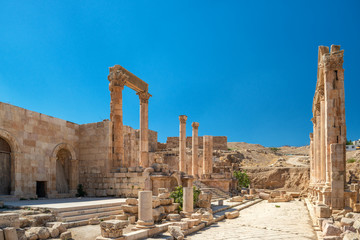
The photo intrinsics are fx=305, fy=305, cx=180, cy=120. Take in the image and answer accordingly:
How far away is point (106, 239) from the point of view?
25.5 feet

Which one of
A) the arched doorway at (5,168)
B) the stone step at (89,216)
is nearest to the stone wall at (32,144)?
the arched doorway at (5,168)

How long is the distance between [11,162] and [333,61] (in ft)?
51.1

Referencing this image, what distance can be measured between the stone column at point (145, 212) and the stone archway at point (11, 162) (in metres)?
7.08

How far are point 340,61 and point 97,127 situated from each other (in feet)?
42.8

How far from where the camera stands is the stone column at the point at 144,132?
19.5 m

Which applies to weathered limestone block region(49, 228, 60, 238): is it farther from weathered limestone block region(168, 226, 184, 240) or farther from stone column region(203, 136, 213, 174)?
stone column region(203, 136, 213, 174)

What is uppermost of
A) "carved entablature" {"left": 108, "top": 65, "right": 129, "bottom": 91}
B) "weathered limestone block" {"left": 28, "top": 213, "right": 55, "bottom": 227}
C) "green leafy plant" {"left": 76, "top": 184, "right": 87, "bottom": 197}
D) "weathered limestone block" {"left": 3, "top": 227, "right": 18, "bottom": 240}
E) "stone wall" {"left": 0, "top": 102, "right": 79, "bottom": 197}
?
"carved entablature" {"left": 108, "top": 65, "right": 129, "bottom": 91}

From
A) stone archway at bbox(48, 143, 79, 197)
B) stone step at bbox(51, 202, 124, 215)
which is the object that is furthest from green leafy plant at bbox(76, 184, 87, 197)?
stone step at bbox(51, 202, 124, 215)

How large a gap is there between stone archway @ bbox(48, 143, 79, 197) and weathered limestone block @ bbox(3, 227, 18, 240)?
32.2ft

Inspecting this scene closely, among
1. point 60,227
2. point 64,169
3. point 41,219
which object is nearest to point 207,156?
point 64,169

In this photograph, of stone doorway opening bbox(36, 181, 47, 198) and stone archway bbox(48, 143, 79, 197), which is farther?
stone archway bbox(48, 143, 79, 197)

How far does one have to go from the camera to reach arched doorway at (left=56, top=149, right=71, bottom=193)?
16.7 metres

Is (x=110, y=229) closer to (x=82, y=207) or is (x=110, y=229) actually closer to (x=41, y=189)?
(x=82, y=207)

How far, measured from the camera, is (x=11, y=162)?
46.0 ft
